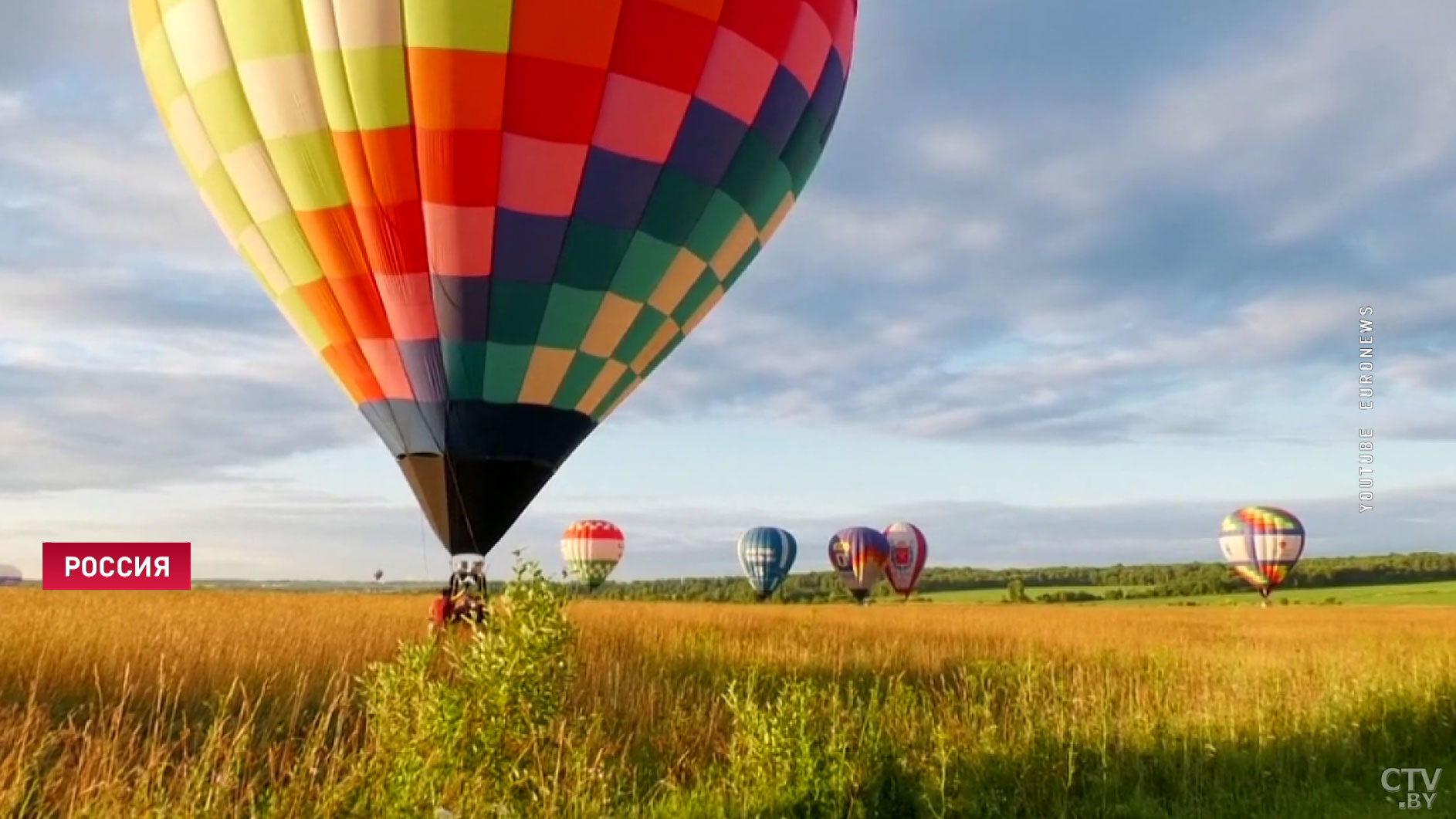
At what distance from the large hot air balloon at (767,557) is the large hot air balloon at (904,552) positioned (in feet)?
19.6

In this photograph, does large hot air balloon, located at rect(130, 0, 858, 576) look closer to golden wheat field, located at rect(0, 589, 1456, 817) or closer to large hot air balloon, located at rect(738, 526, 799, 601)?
golden wheat field, located at rect(0, 589, 1456, 817)

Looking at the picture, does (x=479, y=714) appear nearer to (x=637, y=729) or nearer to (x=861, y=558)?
(x=637, y=729)

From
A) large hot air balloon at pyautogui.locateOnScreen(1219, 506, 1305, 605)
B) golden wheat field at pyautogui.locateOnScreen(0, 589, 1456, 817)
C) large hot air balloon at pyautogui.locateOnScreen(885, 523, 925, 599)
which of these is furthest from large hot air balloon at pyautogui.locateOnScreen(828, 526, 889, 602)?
golden wheat field at pyautogui.locateOnScreen(0, 589, 1456, 817)

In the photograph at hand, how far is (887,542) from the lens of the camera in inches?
2281

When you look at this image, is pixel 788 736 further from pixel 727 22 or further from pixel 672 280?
pixel 727 22

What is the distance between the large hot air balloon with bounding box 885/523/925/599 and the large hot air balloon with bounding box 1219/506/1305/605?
1711cm

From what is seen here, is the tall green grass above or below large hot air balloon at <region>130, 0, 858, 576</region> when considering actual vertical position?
below

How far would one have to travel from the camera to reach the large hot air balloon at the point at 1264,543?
1938 inches

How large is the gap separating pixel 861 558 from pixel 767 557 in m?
5.97

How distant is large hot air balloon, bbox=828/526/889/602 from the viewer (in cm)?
5609

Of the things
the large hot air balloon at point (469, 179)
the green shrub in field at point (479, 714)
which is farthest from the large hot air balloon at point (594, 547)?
the green shrub in field at point (479, 714)

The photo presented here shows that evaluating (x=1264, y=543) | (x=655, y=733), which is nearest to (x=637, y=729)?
(x=655, y=733)

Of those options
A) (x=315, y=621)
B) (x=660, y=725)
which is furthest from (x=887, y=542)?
(x=660, y=725)

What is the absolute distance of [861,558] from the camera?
5597 centimetres
